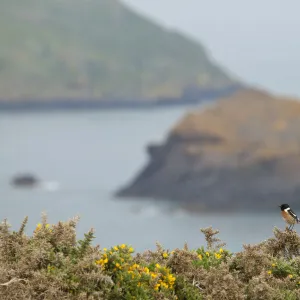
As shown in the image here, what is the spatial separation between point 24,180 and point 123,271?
150019mm

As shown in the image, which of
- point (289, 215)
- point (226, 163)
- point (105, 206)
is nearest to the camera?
point (289, 215)

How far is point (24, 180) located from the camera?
156875 millimetres

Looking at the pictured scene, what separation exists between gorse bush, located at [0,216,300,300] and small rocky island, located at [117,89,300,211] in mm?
109351

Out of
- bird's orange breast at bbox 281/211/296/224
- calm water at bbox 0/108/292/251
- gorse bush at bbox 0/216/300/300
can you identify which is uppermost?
calm water at bbox 0/108/292/251

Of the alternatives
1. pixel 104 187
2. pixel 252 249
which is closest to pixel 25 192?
pixel 104 187

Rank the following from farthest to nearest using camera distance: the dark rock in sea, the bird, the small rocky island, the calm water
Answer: the dark rock in sea, the small rocky island, the calm water, the bird

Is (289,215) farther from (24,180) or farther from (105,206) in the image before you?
(24,180)

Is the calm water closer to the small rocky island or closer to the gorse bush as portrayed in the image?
the small rocky island

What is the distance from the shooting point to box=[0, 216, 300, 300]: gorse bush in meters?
8.06

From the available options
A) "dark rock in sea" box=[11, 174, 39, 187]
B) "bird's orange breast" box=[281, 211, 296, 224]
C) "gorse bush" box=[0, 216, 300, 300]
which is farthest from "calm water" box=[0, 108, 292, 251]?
"gorse bush" box=[0, 216, 300, 300]

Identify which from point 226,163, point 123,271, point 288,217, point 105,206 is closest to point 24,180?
point 105,206

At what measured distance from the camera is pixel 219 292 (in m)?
8.55

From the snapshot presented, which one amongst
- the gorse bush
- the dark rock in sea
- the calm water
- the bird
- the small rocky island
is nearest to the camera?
the gorse bush

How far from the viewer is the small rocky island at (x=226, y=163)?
124250 millimetres
